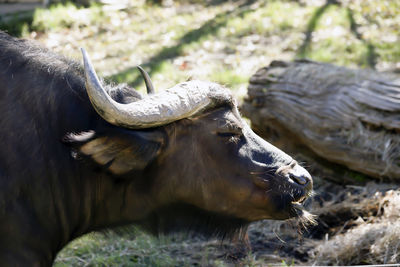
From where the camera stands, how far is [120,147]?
11.2 ft

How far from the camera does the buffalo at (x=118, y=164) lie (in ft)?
11.3

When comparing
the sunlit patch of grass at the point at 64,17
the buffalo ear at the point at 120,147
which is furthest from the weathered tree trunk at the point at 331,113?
the sunlit patch of grass at the point at 64,17

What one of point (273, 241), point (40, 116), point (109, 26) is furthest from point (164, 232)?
point (109, 26)

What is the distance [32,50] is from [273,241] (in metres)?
2.86

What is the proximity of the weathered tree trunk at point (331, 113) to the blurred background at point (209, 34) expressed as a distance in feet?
1.14

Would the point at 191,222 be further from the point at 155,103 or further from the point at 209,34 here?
the point at 209,34

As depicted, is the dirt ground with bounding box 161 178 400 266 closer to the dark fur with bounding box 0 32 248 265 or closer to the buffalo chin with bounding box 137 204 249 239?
the buffalo chin with bounding box 137 204 249 239

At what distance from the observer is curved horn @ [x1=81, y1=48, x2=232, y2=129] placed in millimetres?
3176

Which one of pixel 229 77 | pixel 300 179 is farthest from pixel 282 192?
pixel 229 77

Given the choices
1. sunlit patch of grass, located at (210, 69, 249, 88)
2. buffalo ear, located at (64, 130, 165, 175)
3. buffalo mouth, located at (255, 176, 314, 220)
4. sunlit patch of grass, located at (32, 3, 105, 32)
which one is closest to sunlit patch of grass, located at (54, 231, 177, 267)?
buffalo ear, located at (64, 130, 165, 175)

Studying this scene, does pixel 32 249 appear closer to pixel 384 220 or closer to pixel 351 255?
pixel 351 255

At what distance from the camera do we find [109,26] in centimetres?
1126

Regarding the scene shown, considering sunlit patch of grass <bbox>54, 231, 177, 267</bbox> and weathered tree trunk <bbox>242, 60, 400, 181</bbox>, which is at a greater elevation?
weathered tree trunk <bbox>242, 60, 400, 181</bbox>

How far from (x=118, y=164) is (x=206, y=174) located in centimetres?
58
